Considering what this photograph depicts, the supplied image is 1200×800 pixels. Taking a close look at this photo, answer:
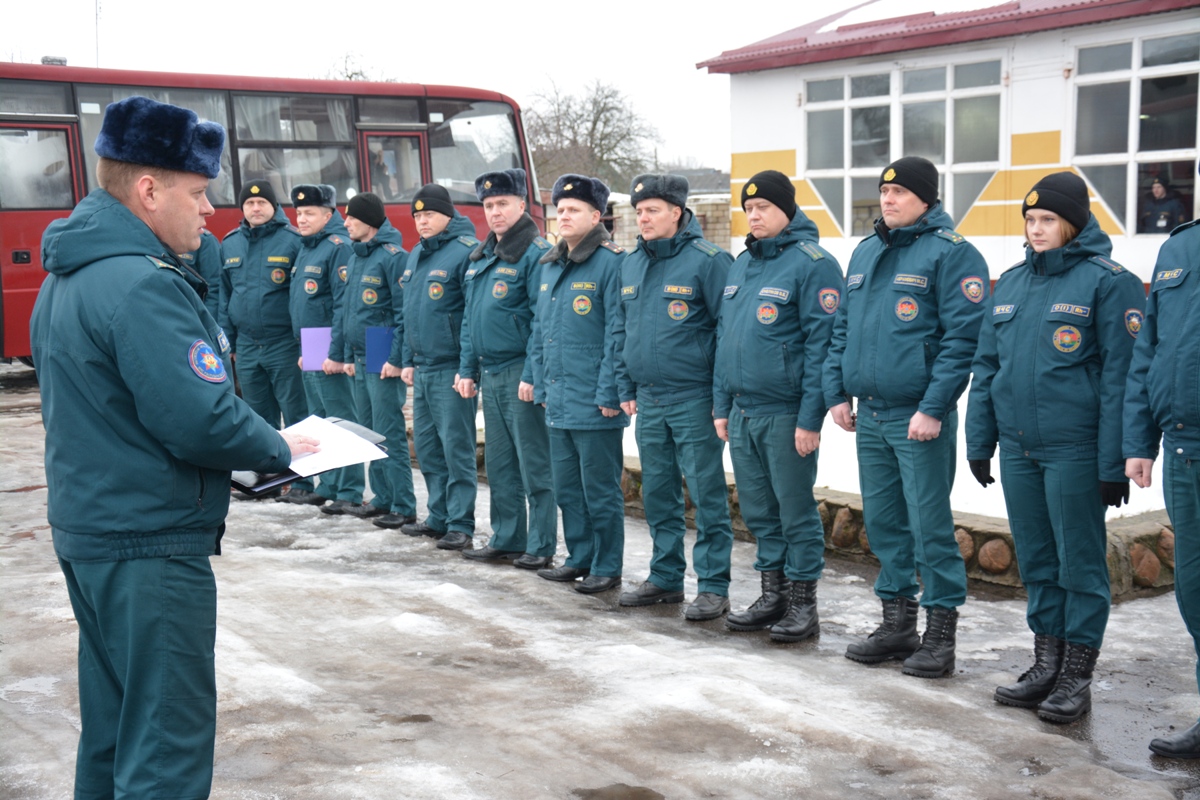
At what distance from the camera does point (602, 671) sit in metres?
4.50

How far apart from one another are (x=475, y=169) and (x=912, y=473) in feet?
36.1

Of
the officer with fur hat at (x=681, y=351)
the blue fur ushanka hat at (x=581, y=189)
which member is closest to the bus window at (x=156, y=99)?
the blue fur ushanka hat at (x=581, y=189)

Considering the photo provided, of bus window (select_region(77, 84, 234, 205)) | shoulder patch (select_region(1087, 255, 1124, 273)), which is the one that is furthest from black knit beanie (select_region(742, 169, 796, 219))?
bus window (select_region(77, 84, 234, 205))

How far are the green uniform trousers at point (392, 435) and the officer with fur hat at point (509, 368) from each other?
949mm

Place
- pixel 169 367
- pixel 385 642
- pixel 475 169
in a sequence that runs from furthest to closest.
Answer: pixel 475 169 → pixel 385 642 → pixel 169 367

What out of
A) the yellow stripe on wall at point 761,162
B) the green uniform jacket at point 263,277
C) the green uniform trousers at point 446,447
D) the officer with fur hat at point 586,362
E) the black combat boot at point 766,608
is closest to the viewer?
the black combat boot at point 766,608

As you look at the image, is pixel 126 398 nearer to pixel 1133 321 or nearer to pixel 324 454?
pixel 324 454

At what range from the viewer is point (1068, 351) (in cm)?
416

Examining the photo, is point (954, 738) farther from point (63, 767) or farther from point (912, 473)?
point (63, 767)

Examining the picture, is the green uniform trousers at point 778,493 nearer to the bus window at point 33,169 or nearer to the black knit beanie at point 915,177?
the black knit beanie at point 915,177

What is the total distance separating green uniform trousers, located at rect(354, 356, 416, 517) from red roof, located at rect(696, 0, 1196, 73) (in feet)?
32.2

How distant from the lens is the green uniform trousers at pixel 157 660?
2.52 meters

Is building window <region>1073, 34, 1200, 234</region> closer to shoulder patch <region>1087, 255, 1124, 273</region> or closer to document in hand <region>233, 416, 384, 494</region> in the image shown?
shoulder patch <region>1087, 255, 1124, 273</region>

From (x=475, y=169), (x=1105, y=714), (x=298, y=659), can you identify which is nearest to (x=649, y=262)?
(x=298, y=659)
